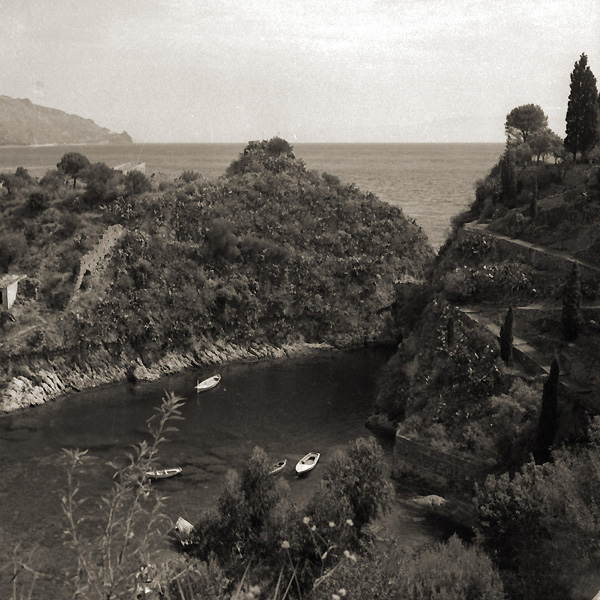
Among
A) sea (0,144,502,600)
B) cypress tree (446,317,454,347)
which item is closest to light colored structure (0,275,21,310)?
sea (0,144,502,600)

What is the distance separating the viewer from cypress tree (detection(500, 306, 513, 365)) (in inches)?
1559

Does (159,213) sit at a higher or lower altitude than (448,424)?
higher

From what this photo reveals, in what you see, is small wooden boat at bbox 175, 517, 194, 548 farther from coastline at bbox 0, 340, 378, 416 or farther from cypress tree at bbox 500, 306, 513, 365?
coastline at bbox 0, 340, 378, 416

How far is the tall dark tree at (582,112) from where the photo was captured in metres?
56.0

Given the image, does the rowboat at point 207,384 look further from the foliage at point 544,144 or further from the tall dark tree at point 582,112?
the foliage at point 544,144

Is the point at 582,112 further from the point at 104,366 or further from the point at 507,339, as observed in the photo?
the point at 104,366

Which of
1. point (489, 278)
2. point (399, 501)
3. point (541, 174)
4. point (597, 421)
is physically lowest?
point (399, 501)

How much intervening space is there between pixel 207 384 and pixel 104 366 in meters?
9.65

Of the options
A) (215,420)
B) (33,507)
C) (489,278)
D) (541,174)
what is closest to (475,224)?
(541,174)

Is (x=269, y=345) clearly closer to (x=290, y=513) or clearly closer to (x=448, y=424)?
(x=448, y=424)

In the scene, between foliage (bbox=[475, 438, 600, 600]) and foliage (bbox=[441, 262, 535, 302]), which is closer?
foliage (bbox=[475, 438, 600, 600])

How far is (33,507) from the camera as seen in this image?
3497 cm

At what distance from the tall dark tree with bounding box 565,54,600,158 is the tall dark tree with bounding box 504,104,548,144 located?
62.7 ft

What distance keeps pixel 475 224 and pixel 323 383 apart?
67.4ft
